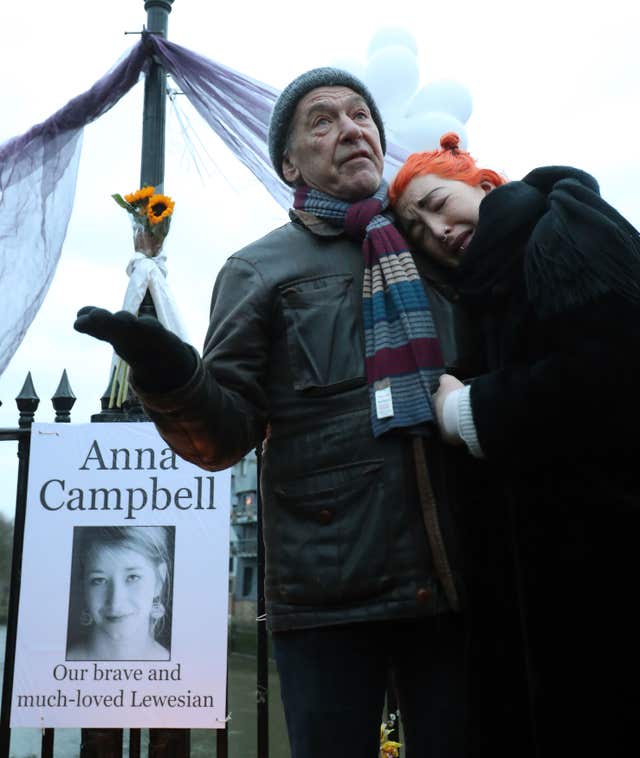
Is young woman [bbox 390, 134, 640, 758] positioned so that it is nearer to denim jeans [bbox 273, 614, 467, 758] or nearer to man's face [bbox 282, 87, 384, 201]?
denim jeans [bbox 273, 614, 467, 758]

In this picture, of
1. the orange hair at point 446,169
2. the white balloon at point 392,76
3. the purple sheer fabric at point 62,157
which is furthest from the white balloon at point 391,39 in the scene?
the orange hair at point 446,169

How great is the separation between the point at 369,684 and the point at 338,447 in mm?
407

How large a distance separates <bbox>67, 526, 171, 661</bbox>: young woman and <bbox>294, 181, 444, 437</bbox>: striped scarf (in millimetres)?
2015

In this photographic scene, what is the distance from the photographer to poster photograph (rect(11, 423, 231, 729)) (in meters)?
3.19

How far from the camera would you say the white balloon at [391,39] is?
5414mm

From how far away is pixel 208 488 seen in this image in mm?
3311

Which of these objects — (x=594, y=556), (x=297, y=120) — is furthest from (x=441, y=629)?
(x=297, y=120)

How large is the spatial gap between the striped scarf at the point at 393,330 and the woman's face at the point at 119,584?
6.82 ft

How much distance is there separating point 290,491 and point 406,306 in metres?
0.40

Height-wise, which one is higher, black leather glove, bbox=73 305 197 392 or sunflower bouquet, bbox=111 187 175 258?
sunflower bouquet, bbox=111 187 175 258

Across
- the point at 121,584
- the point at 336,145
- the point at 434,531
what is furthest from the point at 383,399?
the point at 121,584

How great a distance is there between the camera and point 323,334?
1559 mm

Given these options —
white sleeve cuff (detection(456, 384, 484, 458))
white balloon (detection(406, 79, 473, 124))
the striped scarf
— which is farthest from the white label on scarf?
white balloon (detection(406, 79, 473, 124))

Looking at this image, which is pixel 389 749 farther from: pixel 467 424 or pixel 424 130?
pixel 424 130
